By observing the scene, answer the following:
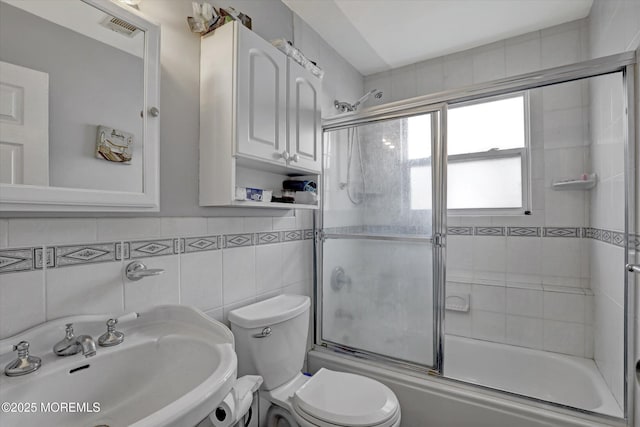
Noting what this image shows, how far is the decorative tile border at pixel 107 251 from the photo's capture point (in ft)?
2.79

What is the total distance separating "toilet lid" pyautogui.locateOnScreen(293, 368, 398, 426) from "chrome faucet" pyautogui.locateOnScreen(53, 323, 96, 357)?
789 mm

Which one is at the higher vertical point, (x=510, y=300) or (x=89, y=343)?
(x=89, y=343)

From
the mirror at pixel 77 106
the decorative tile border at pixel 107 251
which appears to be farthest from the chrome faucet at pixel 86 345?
the mirror at pixel 77 106

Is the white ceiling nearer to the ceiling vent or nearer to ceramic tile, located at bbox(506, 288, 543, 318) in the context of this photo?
the ceiling vent

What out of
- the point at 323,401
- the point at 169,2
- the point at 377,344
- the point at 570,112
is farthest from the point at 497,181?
the point at 169,2

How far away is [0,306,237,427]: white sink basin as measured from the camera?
73 cm

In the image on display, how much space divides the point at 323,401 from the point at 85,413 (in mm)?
811

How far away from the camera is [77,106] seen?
922 millimetres

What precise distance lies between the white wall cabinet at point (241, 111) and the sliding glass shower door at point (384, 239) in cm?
50

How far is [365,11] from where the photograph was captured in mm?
1905

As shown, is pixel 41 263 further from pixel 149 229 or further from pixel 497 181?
pixel 497 181

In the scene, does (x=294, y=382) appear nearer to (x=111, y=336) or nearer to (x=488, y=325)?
(x=111, y=336)

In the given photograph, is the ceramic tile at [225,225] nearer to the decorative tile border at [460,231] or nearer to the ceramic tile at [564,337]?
the decorative tile border at [460,231]

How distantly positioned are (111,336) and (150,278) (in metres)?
0.24
